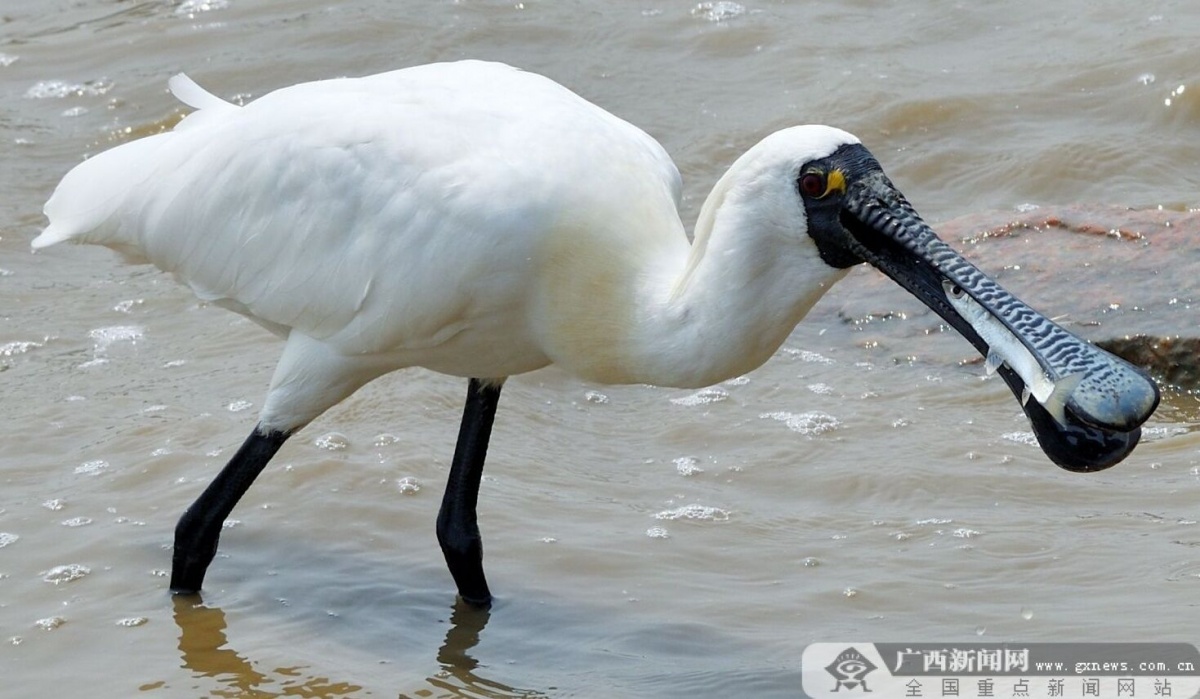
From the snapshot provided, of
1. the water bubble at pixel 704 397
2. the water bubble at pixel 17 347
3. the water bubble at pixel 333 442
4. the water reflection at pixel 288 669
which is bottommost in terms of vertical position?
the water reflection at pixel 288 669

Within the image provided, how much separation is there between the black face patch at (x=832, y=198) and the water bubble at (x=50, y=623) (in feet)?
9.13

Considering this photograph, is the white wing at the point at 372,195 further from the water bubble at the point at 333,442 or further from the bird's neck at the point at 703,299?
the water bubble at the point at 333,442

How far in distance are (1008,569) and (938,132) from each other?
4.85 meters

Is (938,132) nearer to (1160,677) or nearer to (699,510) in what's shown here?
(699,510)

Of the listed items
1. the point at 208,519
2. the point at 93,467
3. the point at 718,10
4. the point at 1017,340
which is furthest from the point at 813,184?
the point at 718,10

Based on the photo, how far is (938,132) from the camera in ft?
34.7

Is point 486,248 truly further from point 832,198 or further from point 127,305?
point 127,305

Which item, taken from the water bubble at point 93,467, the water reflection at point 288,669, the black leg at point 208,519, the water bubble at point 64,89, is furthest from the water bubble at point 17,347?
the water bubble at point 64,89

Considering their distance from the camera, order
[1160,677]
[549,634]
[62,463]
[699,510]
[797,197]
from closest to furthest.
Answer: [797,197], [1160,677], [549,634], [699,510], [62,463]

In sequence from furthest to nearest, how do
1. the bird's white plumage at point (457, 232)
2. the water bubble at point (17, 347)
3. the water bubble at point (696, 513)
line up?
1. the water bubble at point (17, 347)
2. the water bubble at point (696, 513)
3. the bird's white plumage at point (457, 232)

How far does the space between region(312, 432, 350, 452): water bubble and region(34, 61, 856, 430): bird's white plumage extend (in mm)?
991

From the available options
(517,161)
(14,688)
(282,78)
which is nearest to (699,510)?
(517,161)

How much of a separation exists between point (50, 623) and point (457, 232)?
1852 mm

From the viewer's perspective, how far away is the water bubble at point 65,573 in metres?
6.31
